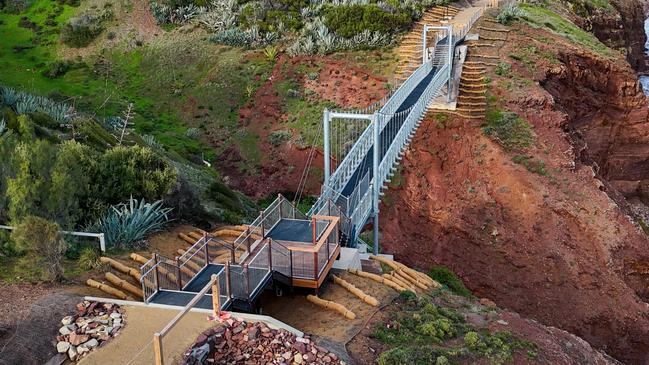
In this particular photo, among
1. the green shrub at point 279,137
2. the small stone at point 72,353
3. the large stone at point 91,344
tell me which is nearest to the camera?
the small stone at point 72,353

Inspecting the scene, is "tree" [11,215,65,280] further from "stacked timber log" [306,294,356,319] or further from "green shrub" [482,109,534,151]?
"green shrub" [482,109,534,151]

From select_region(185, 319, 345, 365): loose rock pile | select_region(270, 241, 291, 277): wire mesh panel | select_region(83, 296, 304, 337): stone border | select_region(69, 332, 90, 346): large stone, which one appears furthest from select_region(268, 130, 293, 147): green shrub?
select_region(69, 332, 90, 346): large stone

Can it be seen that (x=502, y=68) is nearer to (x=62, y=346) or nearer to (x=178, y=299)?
(x=178, y=299)

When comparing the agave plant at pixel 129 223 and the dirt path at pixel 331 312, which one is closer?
the dirt path at pixel 331 312

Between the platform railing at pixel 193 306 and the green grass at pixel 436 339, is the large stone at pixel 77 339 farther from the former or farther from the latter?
the green grass at pixel 436 339

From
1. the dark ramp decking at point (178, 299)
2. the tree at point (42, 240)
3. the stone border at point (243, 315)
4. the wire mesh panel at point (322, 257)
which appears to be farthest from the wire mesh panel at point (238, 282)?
the tree at point (42, 240)

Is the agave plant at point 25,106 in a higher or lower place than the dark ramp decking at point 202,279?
higher

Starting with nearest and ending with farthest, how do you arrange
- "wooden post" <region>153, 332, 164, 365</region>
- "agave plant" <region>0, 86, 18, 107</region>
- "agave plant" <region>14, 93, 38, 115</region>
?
"wooden post" <region>153, 332, 164, 365</region>, "agave plant" <region>14, 93, 38, 115</region>, "agave plant" <region>0, 86, 18, 107</region>
